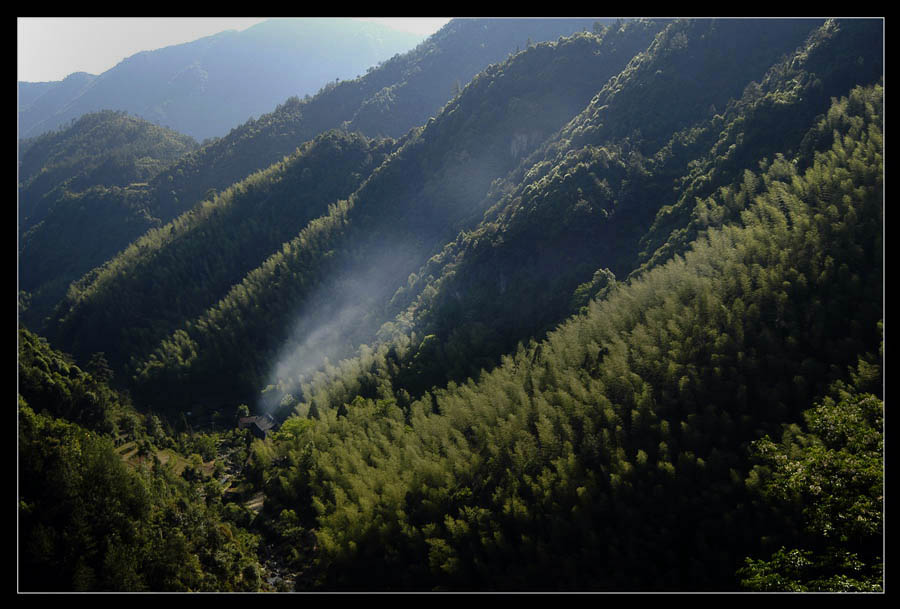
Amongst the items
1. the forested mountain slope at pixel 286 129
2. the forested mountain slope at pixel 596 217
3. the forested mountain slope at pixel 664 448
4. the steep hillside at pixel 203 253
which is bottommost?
the forested mountain slope at pixel 664 448

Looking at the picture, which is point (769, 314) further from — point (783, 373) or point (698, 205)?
point (698, 205)

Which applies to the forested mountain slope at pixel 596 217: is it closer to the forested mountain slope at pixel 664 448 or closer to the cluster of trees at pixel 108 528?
the forested mountain slope at pixel 664 448

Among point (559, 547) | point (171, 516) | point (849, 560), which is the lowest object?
point (559, 547)

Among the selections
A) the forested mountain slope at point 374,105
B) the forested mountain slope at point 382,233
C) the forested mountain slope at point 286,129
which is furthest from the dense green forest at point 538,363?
the forested mountain slope at point 374,105

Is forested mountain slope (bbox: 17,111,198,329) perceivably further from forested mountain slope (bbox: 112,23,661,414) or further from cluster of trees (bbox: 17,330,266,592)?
cluster of trees (bbox: 17,330,266,592)

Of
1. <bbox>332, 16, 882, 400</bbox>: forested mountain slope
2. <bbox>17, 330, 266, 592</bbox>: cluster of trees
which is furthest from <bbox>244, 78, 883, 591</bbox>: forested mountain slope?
<bbox>332, 16, 882, 400</bbox>: forested mountain slope

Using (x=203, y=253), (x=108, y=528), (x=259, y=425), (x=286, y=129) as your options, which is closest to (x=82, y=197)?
(x=286, y=129)
